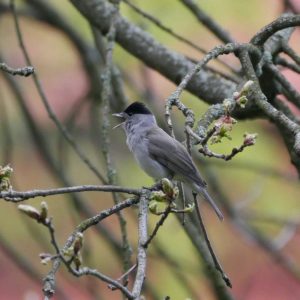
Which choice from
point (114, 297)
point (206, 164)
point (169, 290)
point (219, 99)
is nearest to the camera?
point (219, 99)

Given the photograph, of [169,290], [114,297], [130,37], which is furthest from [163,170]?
[114,297]

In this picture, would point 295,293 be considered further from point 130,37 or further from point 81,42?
point 130,37

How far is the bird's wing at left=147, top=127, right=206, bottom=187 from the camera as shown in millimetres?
4220

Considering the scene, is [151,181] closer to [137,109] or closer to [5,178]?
[137,109]

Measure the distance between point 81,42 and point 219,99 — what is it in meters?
2.19

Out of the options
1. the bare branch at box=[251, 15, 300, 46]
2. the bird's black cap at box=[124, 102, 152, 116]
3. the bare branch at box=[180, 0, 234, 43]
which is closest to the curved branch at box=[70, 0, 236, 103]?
the bird's black cap at box=[124, 102, 152, 116]

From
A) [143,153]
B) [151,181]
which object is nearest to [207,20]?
[143,153]

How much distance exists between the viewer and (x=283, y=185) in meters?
9.44

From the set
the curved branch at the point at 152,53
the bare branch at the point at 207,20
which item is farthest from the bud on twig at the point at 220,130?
the bare branch at the point at 207,20

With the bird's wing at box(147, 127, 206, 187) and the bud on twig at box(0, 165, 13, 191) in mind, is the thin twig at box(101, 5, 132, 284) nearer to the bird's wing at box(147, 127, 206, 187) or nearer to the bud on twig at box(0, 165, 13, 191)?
the bird's wing at box(147, 127, 206, 187)

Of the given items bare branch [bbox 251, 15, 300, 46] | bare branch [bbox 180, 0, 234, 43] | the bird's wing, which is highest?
bare branch [bbox 180, 0, 234, 43]

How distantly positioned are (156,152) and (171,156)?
0.74ft

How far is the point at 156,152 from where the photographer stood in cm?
458

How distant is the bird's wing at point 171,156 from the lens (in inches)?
166
